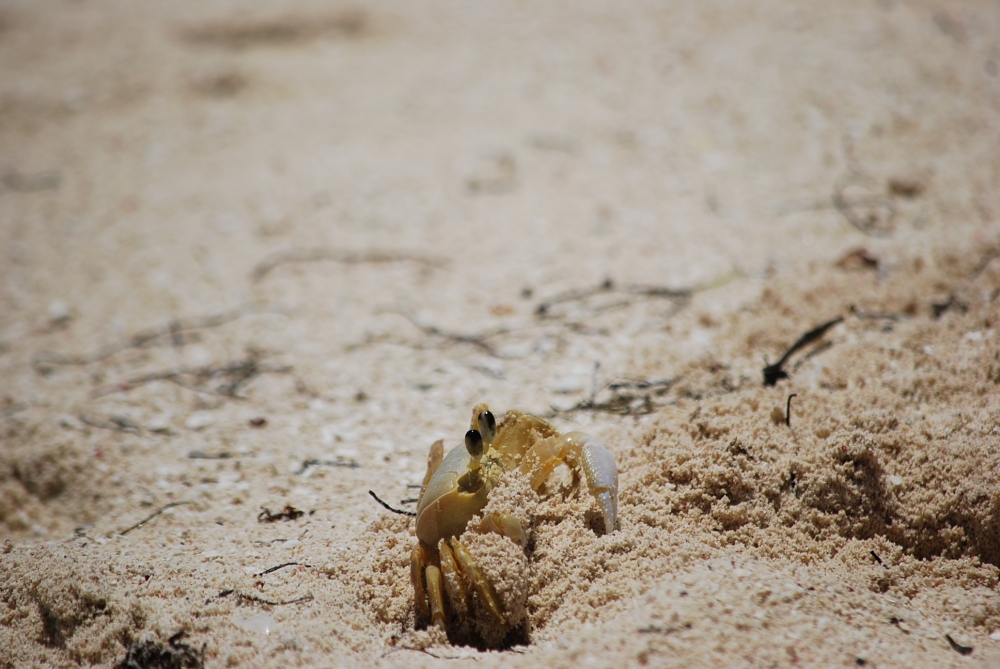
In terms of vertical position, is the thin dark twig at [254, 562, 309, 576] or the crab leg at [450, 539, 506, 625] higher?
the crab leg at [450, 539, 506, 625]

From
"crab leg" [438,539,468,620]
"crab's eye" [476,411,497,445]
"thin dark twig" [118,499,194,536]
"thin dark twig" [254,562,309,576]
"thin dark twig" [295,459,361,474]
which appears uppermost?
"crab's eye" [476,411,497,445]

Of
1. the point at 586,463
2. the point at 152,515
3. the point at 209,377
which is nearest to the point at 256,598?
the point at 152,515

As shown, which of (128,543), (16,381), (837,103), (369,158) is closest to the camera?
(128,543)

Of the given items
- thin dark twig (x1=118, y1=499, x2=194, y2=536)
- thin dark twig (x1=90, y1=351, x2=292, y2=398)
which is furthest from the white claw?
thin dark twig (x1=90, y1=351, x2=292, y2=398)

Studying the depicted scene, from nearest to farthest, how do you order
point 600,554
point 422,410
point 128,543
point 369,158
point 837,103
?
point 600,554, point 128,543, point 422,410, point 837,103, point 369,158

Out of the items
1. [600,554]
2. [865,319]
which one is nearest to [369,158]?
[865,319]

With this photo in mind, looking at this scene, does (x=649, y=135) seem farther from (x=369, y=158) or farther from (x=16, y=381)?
(x=16, y=381)

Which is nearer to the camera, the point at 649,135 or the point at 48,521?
the point at 48,521

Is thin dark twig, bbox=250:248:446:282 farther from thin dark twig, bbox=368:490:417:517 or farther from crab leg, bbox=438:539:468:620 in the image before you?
crab leg, bbox=438:539:468:620
